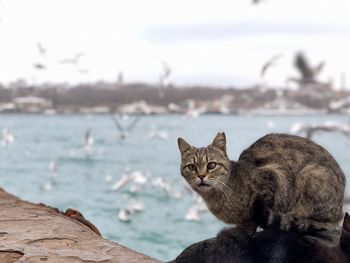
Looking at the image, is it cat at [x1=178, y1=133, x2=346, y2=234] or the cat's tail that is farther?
cat at [x1=178, y1=133, x2=346, y2=234]

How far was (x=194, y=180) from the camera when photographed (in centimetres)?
240

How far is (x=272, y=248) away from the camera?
2137 mm

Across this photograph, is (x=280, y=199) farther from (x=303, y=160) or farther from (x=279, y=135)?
(x=279, y=135)

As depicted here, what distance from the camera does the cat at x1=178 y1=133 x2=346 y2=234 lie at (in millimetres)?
2396

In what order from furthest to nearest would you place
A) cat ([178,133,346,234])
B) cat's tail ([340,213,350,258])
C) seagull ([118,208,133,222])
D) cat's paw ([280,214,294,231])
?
seagull ([118,208,133,222]) → cat ([178,133,346,234]) → cat's paw ([280,214,294,231]) → cat's tail ([340,213,350,258])

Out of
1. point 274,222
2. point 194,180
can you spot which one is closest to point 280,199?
point 274,222

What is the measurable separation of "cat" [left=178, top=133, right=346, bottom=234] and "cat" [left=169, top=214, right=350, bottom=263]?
12 centimetres

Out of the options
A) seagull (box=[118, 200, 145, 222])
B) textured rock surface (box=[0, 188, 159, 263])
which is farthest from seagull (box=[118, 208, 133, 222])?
textured rock surface (box=[0, 188, 159, 263])

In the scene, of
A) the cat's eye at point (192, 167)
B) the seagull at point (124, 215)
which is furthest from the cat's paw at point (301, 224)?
the seagull at point (124, 215)

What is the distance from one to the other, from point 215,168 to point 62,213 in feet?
3.27

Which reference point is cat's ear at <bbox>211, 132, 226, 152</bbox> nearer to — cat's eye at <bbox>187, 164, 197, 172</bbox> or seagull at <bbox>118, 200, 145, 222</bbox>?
cat's eye at <bbox>187, 164, 197, 172</bbox>

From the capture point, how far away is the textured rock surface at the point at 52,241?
2441 mm

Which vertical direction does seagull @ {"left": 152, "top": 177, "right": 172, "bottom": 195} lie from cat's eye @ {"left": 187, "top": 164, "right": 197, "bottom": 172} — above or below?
below

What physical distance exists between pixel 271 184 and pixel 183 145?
357 millimetres
